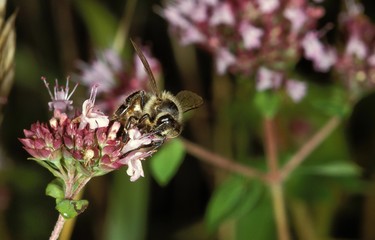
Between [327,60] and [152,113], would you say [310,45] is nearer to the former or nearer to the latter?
[327,60]

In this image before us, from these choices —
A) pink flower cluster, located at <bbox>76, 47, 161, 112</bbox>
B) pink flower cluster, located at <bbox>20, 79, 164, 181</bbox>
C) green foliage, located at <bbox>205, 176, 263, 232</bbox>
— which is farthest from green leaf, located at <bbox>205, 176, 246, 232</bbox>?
pink flower cluster, located at <bbox>20, 79, 164, 181</bbox>

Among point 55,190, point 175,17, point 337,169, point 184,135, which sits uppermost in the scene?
point 184,135

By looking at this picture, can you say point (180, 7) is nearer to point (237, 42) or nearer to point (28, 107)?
point (237, 42)

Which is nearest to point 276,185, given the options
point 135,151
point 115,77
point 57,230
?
point 115,77

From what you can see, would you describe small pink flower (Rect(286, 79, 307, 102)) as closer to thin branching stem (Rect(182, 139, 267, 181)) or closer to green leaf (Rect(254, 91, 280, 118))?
green leaf (Rect(254, 91, 280, 118))

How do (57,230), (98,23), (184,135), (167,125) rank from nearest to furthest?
(57,230)
(167,125)
(98,23)
(184,135)

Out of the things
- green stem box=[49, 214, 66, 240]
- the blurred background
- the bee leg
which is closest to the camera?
green stem box=[49, 214, 66, 240]

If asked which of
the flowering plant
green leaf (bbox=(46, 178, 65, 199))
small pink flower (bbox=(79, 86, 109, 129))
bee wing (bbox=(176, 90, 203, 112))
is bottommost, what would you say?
green leaf (bbox=(46, 178, 65, 199))

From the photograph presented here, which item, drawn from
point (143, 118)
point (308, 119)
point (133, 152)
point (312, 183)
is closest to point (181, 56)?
point (308, 119)
